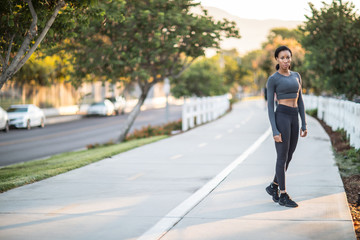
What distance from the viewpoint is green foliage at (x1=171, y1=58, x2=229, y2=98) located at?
49250mm

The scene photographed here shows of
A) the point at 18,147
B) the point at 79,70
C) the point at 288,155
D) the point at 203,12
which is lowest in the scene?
the point at 18,147

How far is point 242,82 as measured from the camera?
99.7m

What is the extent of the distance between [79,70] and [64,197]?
1444 cm

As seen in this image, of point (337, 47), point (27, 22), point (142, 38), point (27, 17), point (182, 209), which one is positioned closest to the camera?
point (182, 209)

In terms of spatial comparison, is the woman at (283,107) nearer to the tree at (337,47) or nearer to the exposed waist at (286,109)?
the exposed waist at (286,109)

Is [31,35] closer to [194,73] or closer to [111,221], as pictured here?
[111,221]

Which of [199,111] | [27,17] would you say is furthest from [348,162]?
[199,111]

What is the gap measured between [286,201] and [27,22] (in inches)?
271

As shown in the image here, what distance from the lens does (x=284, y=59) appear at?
25.6 ft

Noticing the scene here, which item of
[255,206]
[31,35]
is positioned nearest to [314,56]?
[31,35]

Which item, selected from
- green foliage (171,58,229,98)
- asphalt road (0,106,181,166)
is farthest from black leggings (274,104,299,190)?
green foliage (171,58,229,98)

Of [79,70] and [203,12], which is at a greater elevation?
[203,12]

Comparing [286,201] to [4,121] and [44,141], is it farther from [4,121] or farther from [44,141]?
[4,121]

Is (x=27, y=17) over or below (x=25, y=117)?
over
